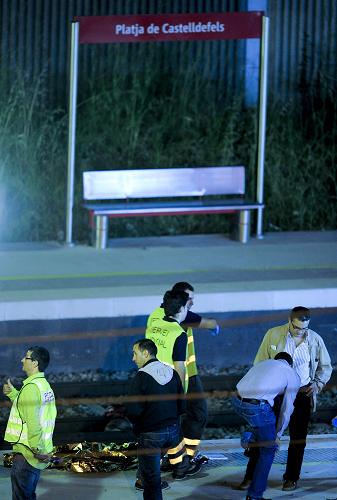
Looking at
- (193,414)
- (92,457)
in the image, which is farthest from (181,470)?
(92,457)

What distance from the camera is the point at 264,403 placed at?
8.79 m

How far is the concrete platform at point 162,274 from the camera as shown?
497 inches

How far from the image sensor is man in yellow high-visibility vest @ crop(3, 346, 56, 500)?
26.6 feet

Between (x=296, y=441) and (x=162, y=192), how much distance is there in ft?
21.6

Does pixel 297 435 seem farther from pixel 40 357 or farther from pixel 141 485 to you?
pixel 40 357

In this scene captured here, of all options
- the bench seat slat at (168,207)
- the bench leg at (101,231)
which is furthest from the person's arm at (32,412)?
the bench leg at (101,231)

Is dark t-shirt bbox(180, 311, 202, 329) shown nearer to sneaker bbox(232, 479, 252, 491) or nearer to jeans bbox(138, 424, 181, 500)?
sneaker bbox(232, 479, 252, 491)

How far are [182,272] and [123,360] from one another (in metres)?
1.86

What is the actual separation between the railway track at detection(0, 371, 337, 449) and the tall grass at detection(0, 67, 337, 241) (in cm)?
489

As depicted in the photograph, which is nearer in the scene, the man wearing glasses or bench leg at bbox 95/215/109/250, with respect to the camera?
the man wearing glasses

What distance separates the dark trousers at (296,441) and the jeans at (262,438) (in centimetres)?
21

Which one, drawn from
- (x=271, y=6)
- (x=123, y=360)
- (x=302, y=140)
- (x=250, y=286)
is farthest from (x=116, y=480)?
(x=271, y=6)

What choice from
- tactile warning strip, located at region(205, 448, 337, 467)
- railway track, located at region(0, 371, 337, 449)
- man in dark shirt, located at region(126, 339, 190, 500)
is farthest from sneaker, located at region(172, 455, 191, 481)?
railway track, located at region(0, 371, 337, 449)

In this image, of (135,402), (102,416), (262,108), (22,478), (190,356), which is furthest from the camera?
(262,108)
